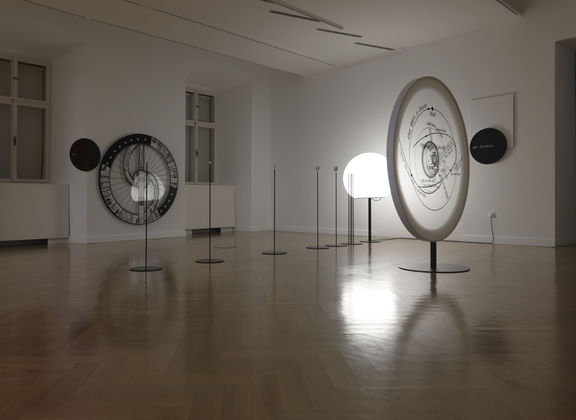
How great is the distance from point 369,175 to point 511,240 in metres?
2.30

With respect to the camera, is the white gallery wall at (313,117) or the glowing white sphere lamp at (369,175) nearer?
the white gallery wall at (313,117)

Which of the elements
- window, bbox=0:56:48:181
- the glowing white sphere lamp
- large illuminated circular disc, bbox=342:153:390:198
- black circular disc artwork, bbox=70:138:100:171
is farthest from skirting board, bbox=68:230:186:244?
large illuminated circular disc, bbox=342:153:390:198

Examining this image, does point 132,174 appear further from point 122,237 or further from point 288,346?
point 288,346

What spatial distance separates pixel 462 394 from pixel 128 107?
7.86 metres

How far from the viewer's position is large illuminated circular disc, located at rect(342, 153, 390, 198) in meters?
7.22

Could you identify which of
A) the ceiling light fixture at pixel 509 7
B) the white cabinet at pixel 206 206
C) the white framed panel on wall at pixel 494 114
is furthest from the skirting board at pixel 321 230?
the ceiling light fixture at pixel 509 7

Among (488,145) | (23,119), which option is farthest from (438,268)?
(23,119)

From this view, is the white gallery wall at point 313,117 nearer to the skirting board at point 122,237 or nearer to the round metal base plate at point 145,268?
the skirting board at point 122,237

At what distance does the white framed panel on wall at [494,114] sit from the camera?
7.15 m

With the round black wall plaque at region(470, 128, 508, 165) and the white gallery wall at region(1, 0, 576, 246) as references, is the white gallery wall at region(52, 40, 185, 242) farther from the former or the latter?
the round black wall plaque at region(470, 128, 508, 165)

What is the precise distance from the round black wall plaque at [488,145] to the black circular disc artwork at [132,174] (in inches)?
195

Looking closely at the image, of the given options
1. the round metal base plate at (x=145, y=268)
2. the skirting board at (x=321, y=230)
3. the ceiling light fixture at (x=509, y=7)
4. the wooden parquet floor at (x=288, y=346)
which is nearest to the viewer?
the wooden parquet floor at (x=288, y=346)

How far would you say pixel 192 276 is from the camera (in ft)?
13.3

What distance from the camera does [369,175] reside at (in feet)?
23.7
